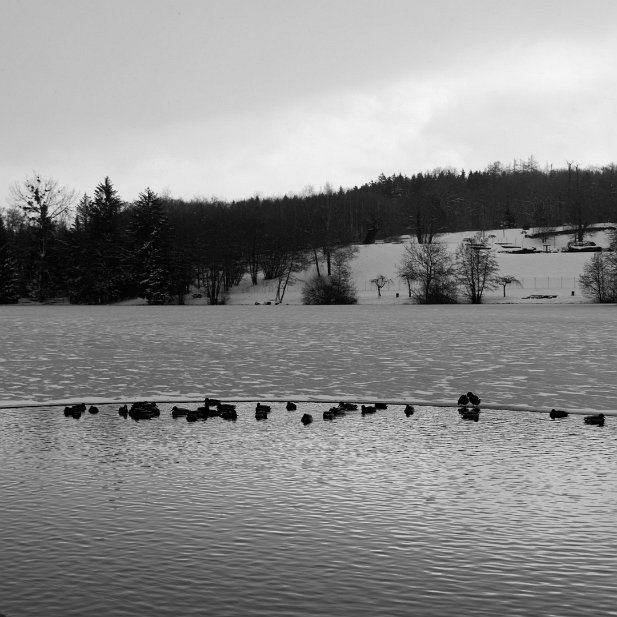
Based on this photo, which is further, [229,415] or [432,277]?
[432,277]

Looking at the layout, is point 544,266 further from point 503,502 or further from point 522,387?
point 503,502

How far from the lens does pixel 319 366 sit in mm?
25484

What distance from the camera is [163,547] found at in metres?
8.27

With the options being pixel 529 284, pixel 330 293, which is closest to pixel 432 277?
pixel 330 293

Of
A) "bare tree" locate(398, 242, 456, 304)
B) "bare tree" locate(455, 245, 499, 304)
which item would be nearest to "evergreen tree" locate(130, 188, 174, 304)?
"bare tree" locate(398, 242, 456, 304)

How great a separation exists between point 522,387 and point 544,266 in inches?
4316

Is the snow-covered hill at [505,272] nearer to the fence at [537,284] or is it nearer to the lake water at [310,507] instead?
the fence at [537,284]

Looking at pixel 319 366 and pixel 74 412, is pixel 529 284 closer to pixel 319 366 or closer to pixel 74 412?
pixel 319 366

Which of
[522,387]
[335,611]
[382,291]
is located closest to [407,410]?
[522,387]

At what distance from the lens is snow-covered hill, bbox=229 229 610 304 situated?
107 meters

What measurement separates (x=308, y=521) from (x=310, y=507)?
0.57m

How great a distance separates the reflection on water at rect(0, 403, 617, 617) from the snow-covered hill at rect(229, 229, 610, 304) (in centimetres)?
8980

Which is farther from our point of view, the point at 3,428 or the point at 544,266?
the point at 544,266

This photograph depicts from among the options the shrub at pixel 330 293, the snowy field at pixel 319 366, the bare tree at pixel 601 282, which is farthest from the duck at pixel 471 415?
the shrub at pixel 330 293
